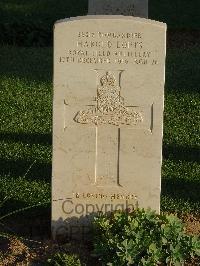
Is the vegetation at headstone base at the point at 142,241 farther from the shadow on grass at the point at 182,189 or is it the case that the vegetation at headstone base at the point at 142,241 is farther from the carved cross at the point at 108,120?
the shadow on grass at the point at 182,189

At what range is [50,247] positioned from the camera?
4961mm

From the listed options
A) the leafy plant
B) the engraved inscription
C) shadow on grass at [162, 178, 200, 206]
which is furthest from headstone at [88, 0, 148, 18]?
the leafy plant

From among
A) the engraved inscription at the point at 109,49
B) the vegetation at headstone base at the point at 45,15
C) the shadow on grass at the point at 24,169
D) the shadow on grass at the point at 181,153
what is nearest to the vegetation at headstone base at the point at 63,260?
the engraved inscription at the point at 109,49

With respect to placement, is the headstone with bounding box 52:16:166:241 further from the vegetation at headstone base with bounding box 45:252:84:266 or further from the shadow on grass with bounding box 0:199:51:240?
the vegetation at headstone base with bounding box 45:252:84:266

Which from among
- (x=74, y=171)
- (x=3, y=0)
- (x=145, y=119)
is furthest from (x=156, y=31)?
(x=3, y=0)

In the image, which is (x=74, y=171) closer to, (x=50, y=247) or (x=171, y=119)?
(x=50, y=247)

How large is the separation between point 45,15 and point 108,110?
11.2 m

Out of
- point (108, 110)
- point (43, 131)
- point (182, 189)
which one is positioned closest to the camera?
point (108, 110)

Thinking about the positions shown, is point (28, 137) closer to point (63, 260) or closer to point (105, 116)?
point (105, 116)

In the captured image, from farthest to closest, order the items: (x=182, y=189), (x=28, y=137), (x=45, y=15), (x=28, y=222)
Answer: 1. (x=45, y=15)
2. (x=28, y=137)
3. (x=182, y=189)
4. (x=28, y=222)

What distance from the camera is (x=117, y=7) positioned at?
8102mm

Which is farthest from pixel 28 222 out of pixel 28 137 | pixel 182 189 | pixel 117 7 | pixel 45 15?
pixel 45 15

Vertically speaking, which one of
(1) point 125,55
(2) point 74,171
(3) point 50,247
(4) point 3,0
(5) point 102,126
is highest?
(4) point 3,0

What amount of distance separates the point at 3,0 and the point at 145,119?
13.2 meters
